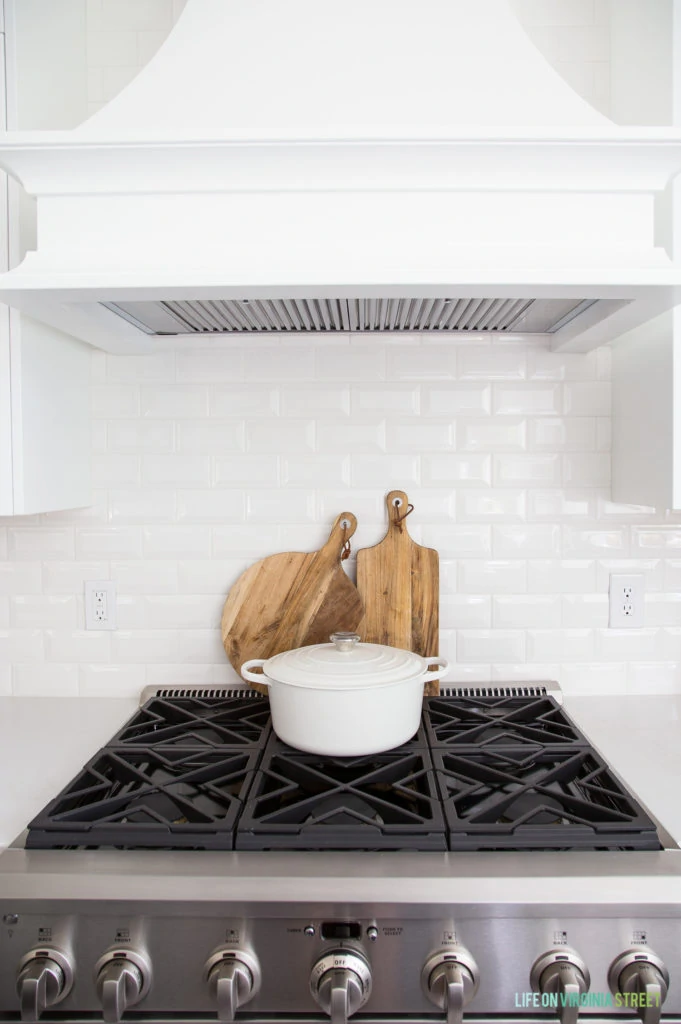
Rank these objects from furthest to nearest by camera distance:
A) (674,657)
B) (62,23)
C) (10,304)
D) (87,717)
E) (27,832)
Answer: (674,657) < (87,717) < (62,23) < (10,304) < (27,832)

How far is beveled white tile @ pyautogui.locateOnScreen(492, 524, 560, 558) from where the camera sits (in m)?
1.56

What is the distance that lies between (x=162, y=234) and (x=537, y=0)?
1.07 metres

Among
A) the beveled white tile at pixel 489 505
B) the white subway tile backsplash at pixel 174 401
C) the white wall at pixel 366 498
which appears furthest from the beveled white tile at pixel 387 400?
the white subway tile backsplash at pixel 174 401

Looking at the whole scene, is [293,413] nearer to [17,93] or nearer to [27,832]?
[17,93]

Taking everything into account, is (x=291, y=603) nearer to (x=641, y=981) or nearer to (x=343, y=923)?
(x=343, y=923)

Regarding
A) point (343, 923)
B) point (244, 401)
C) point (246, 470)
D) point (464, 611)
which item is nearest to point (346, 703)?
point (343, 923)

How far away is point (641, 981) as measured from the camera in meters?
0.85

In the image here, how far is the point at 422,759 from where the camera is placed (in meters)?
1.17

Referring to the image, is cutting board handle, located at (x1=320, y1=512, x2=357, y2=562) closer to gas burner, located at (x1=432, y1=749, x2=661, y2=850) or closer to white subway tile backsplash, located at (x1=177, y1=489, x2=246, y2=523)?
white subway tile backsplash, located at (x1=177, y1=489, x2=246, y2=523)

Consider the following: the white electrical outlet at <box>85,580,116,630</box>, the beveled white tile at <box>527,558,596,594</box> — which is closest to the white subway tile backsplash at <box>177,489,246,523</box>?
the white electrical outlet at <box>85,580,116,630</box>

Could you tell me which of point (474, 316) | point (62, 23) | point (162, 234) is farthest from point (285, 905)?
point (62, 23)

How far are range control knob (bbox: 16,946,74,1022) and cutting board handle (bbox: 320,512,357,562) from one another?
34.1 inches

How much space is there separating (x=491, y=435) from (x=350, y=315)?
424mm

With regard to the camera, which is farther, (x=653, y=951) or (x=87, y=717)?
(x=87, y=717)
